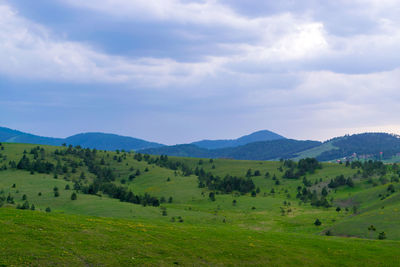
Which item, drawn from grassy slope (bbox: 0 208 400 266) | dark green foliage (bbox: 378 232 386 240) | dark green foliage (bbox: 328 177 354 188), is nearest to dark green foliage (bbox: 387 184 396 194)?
dark green foliage (bbox: 328 177 354 188)

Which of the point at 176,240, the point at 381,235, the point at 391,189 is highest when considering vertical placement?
the point at 391,189

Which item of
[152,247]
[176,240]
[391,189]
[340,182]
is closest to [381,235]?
[176,240]

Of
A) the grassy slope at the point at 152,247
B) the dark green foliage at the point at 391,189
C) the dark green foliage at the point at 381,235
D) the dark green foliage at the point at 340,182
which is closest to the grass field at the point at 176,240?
the grassy slope at the point at 152,247

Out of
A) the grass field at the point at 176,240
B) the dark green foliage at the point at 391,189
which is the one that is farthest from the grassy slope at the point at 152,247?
the dark green foliage at the point at 391,189

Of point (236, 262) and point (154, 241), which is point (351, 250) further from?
point (154, 241)

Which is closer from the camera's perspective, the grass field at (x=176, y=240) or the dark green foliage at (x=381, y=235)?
the grass field at (x=176, y=240)

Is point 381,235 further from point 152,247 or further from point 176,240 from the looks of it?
point 152,247

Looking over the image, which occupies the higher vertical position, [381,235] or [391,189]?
[391,189]

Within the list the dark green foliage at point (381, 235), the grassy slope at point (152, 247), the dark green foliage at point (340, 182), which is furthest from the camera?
the dark green foliage at point (340, 182)

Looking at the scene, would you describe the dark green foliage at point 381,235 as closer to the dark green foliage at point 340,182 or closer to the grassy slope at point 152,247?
the grassy slope at point 152,247

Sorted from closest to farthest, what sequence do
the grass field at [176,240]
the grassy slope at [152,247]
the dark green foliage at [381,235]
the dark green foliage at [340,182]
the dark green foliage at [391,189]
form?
the grassy slope at [152,247], the grass field at [176,240], the dark green foliage at [381,235], the dark green foliage at [391,189], the dark green foliage at [340,182]

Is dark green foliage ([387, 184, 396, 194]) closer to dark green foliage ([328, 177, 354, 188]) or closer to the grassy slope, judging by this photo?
dark green foliage ([328, 177, 354, 188])

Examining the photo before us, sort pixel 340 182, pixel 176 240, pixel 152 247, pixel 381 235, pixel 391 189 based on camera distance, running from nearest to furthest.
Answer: pixel 152 247, pixel 176 240, pixel 381 235, pixel 391 189, pixel 340 182

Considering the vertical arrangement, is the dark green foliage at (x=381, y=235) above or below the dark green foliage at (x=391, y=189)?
below
